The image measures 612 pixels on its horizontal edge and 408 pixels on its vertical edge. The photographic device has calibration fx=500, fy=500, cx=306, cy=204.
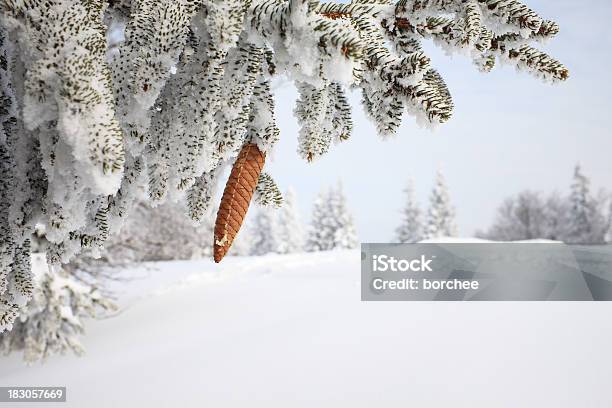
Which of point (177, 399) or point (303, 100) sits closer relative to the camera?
point (303, 100)

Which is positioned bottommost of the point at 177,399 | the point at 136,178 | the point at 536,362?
the point at 177,399

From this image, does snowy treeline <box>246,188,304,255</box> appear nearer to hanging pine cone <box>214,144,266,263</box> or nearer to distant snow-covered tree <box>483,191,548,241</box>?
distant snow-covered tree <box>483,191,548,241</box>

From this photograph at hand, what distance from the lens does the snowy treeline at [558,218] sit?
3319cm

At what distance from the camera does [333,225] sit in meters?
37.3

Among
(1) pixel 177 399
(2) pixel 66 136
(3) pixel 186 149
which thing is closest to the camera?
(2) pixel 66 136

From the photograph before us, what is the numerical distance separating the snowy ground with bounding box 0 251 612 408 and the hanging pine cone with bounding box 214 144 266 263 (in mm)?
4278

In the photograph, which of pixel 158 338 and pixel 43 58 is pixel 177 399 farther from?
pixel 43 58

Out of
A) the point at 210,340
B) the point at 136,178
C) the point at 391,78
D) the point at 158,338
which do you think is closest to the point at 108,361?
the point at 158,338

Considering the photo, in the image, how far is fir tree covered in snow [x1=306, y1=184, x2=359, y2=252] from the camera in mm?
36969

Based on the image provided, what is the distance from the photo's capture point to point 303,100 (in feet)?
4.72

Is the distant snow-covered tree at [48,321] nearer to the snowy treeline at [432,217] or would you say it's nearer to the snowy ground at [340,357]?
the snowy ground at [340,357]

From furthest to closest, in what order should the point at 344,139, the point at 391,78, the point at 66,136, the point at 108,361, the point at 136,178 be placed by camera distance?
1. the point at 108,361
2. the point at 344,139
3. the point at 136,178
4. the point at 391,78
5. the point at 66,136

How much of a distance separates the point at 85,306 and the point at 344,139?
7610 millimetres

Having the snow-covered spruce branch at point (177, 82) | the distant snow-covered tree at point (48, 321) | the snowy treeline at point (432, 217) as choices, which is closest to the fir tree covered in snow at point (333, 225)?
the snowy treeline at point (432, 217)
